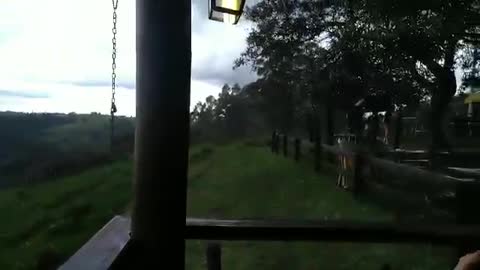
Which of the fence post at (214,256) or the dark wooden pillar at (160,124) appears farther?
the fence post at (214,256)

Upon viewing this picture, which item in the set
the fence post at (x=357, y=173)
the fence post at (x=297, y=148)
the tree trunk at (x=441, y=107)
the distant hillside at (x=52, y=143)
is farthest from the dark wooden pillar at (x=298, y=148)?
the distant hillside at (x=52, y=143)

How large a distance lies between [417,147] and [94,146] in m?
1.93

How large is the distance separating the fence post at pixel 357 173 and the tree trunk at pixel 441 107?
18.2 inches

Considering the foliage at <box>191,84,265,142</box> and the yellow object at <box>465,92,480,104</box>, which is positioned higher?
the yellow object at <box>465,92,480,104</box>

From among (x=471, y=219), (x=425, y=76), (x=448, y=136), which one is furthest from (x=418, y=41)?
(x=471, y=219)

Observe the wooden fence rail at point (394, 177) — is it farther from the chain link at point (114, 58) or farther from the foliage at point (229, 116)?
the chain link at point (114, 58)

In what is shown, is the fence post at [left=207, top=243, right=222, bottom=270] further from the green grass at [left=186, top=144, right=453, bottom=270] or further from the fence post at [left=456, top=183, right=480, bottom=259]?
the fence post at [left=456, top=183, right=480, bottom=259]

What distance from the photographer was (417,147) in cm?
274

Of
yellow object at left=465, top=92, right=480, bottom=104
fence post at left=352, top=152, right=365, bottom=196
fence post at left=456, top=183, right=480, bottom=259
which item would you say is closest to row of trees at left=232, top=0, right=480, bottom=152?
yellow object at left=465, top=92, right=480, bottom=104

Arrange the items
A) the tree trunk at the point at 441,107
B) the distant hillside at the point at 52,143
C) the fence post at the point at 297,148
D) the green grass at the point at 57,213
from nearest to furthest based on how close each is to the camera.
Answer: the distant hillside at the point at 52,143 → the green grass at the point at 57,213 → the tree trunk at the point at 441,107 → the fence post at the point at 297,148

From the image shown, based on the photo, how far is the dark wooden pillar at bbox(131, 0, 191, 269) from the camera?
996 mm

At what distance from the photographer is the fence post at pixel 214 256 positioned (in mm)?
1561

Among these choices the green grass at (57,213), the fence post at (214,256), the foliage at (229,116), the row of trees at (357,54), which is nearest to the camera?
the green grass at (57,213)

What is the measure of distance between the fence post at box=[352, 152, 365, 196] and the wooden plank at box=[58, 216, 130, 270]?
2070 millimetres
